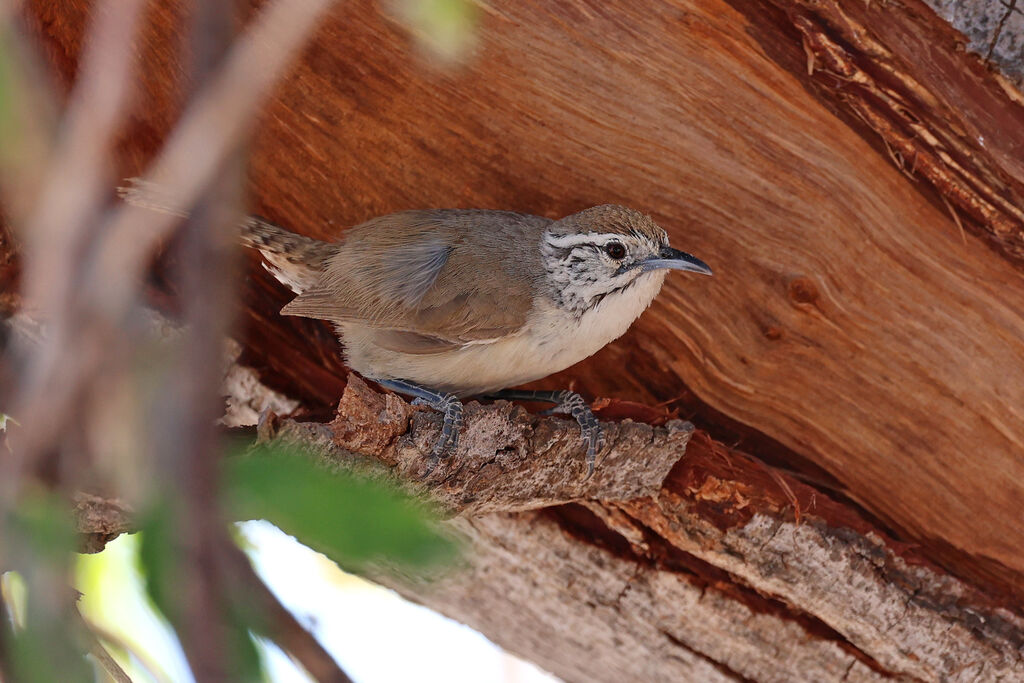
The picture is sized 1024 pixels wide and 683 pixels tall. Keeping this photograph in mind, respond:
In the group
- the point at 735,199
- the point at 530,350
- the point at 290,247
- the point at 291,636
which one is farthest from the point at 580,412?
the point at 291,636

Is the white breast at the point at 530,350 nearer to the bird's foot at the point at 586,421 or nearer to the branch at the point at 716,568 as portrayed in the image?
the bird's foot at the point at 586,421

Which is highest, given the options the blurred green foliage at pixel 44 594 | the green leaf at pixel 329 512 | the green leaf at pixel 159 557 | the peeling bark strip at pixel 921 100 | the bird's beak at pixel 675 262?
the peeling bark strip at pixel 921 100

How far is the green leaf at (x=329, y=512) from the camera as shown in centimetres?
118

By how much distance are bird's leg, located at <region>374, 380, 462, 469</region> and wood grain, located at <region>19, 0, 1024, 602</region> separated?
76cm

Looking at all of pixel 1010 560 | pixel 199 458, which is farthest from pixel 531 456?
pixel 199 458

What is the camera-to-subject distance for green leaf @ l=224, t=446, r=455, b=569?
1181 millimetres

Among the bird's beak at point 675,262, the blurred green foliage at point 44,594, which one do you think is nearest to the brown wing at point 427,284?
the bird's beak at point 675,262

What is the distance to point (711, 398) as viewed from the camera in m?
4.09

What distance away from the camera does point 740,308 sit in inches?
155

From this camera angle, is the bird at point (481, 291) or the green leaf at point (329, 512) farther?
the bird at point (481, 291)

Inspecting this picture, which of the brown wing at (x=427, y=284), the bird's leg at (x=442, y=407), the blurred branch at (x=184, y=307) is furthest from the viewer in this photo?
the brown wing at (x=427, y=284)

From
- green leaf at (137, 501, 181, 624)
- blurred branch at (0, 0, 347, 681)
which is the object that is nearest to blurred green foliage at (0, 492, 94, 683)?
blurred branch at (0, 0, 347, 681)

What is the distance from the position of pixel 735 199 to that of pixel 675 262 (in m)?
0.38

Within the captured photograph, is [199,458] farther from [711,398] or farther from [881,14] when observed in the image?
[711,398]
